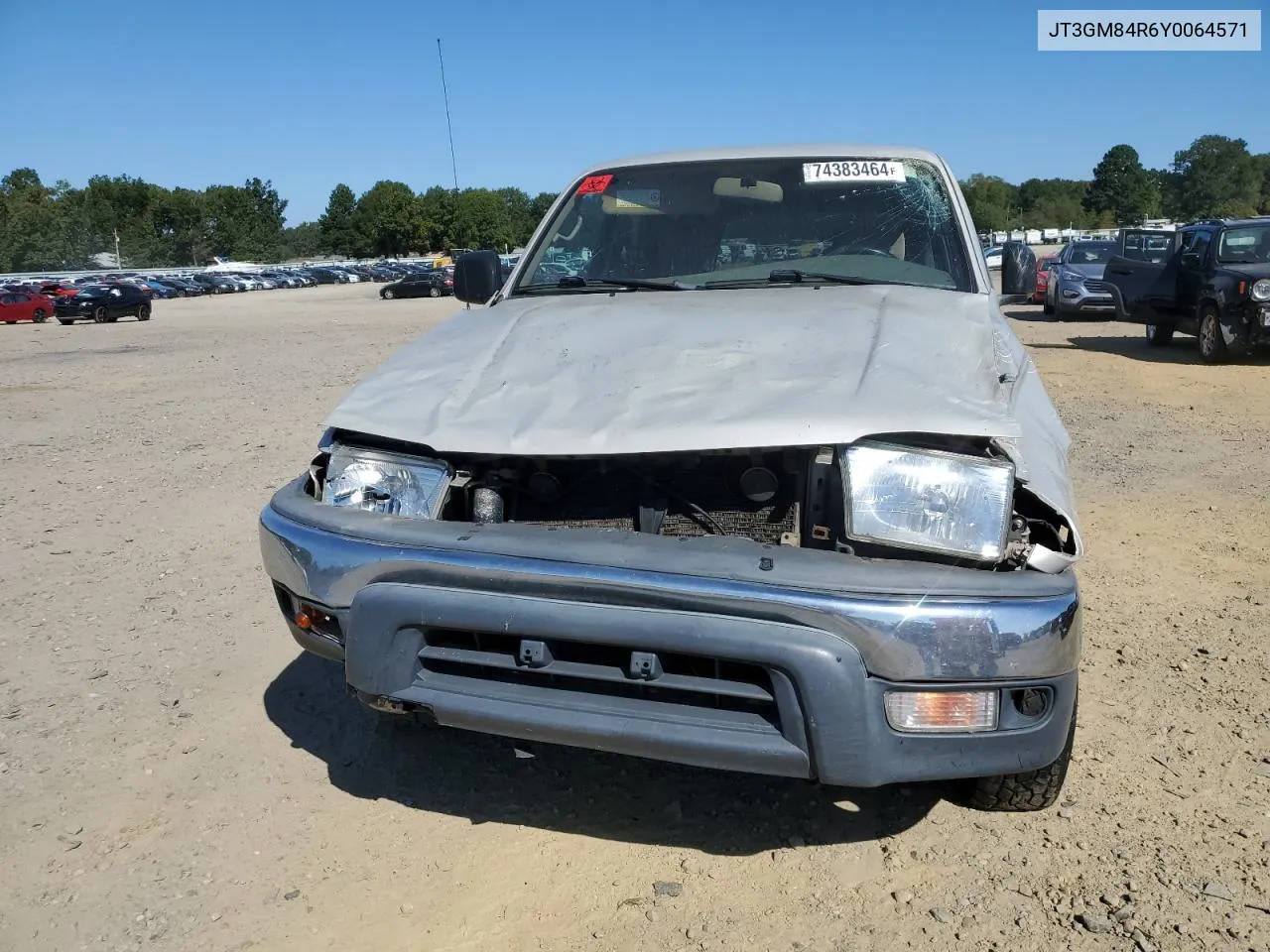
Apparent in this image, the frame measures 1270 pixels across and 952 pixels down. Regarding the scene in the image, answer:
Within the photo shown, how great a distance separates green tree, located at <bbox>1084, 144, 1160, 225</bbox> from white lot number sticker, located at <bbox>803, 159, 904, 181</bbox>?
336ft

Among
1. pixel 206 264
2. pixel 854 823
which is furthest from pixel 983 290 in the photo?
pixel 206 264

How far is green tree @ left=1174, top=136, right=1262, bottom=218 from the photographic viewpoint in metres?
86.1

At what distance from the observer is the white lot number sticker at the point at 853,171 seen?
3.91 meters

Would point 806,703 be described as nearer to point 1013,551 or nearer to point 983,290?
point 1013,551

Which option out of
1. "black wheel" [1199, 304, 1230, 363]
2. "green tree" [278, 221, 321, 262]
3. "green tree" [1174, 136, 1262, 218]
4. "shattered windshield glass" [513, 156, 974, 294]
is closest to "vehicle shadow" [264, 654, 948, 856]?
"shattered windshield glass" [513, 156, 974, 294]

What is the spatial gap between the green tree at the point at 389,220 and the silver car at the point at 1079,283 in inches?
4385

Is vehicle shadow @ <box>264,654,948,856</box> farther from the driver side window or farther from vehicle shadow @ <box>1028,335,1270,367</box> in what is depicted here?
the driver side window

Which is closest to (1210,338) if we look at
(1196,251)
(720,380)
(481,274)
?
(1196,251)

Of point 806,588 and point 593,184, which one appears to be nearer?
point 806,588

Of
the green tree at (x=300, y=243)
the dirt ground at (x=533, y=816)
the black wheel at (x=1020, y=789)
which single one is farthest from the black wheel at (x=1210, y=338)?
the green tree at (x=300, y=243)

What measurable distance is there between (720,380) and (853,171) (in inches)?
66.7

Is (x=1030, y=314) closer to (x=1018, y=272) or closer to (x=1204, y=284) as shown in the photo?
(x=1204, y=284)

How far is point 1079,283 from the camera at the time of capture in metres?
18.8

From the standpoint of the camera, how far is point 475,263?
434 centimetres
